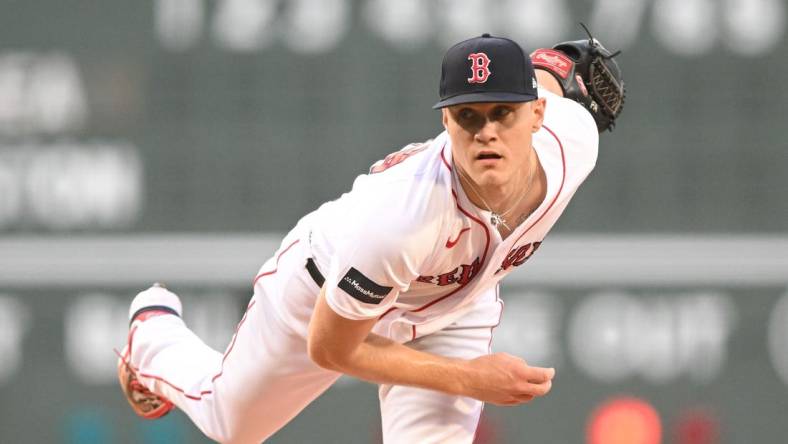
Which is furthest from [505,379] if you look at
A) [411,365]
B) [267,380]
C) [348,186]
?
[348,186]

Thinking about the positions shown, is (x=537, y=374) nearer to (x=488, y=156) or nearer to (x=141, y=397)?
(x=488, y=156)

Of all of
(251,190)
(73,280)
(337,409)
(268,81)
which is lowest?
(337,409)

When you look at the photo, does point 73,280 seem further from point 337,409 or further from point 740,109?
point 740,109

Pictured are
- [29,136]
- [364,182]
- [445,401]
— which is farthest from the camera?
[29,136]

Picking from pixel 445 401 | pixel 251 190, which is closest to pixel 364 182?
pixel 445 401

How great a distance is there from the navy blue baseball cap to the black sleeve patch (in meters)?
0.42

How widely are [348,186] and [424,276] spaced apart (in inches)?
99.6

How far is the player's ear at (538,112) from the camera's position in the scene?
3.36 metres

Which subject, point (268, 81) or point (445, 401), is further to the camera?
point (268, 81)

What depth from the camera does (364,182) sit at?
135 inches

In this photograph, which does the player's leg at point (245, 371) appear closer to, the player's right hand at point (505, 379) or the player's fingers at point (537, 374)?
the player's right hand at point (505, 379)

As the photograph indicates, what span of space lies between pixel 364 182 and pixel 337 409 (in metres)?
2.84

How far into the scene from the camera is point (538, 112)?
11.1 ft

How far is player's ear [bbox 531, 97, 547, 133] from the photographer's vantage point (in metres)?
3.36
